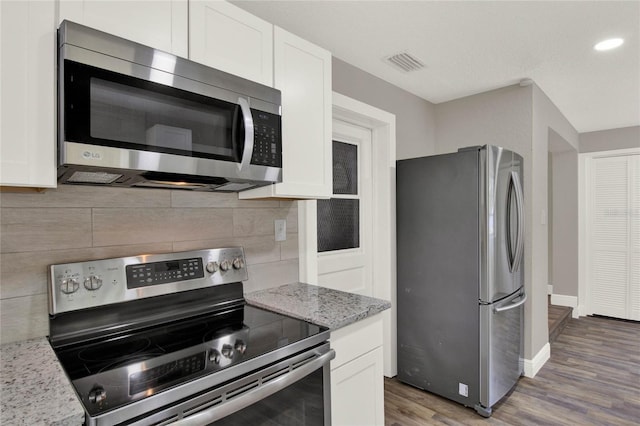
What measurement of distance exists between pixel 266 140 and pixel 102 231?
0.74 meters

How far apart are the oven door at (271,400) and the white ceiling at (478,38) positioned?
5.57 ft

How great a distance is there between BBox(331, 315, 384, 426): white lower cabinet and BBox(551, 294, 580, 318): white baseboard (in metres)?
4.33

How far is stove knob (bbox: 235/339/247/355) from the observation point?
1.17 m

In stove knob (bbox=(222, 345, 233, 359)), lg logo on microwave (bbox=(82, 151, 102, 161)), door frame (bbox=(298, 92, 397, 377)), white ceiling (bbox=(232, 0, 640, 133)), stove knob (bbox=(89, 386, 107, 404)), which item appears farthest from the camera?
door frame (bbox=(298, 92, 397, 377))

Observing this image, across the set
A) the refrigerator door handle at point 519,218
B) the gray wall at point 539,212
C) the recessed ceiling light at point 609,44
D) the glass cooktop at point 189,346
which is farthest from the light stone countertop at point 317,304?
the recessed ceiling light at point 609,44

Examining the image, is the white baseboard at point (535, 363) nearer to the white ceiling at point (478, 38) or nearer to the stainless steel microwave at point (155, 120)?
the white ceiling at point (478, 38)

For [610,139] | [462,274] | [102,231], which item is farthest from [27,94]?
[610,139]

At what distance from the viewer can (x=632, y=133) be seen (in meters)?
4.39

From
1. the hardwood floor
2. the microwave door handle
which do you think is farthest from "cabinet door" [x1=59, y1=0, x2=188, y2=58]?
the hardwood floor

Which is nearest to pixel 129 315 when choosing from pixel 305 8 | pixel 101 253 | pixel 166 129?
pixel 101 253

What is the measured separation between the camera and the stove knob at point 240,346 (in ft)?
3.83

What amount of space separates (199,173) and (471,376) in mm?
2232

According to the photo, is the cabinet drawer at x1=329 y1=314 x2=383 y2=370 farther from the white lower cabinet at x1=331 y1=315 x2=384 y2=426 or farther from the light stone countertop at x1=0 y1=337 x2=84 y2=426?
the light stone countertop at x1=0 y1=337 x2=84 y2=426

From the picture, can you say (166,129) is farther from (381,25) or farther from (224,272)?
(381,25)
